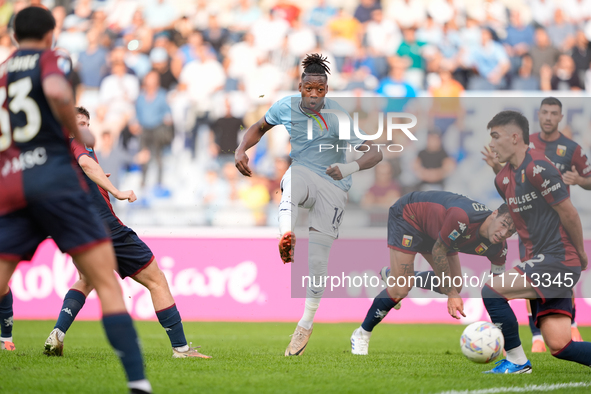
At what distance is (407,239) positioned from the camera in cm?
690

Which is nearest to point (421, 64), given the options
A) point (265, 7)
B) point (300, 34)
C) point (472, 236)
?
point (300, 34)

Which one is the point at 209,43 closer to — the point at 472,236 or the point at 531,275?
the point at 472,236

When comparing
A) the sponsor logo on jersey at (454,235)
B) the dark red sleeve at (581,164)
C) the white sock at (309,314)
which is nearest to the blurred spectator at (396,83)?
the dark red sleeve at (581,164)

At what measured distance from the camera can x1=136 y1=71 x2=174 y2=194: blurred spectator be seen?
1321cm

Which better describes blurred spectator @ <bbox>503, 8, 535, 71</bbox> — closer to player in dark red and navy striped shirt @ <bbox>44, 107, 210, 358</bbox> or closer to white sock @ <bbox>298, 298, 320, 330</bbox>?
white sock @ <bbox>298, 298, 320, 330</bbox>

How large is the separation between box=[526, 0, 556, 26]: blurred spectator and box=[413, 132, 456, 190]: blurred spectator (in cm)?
706

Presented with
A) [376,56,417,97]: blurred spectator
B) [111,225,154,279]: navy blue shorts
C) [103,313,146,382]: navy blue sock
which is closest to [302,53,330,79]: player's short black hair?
[111,225,154,279]: navy blue shorts

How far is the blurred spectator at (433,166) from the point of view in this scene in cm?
950

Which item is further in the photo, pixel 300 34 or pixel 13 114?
pixel 300 34

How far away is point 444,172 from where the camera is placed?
9633mm

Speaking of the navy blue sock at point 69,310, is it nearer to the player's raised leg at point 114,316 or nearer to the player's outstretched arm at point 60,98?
the player's raised leg at point 114,316

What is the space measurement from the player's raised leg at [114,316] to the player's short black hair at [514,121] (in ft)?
11.4

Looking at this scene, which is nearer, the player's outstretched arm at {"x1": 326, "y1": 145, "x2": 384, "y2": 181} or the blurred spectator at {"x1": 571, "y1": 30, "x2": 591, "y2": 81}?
the player's outstretched arm at {"x1": 326, "y1": 145, "x2": 384, "y2": 181}

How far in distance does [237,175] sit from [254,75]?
295cm
